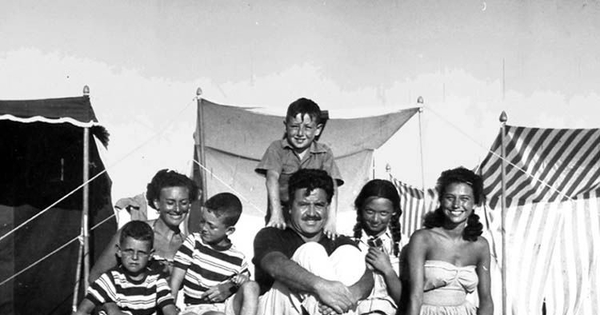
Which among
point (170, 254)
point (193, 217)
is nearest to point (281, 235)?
point (170, 254)

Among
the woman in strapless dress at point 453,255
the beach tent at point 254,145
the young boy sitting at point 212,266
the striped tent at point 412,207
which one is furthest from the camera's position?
the striped tent at point 412,207

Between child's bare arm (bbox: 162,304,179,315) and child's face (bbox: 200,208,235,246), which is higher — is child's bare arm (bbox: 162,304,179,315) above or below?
below

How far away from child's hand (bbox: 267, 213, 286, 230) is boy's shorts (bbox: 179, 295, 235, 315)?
0.43 m

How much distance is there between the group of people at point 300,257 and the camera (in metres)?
3.30

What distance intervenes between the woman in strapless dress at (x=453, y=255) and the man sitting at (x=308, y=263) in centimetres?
54

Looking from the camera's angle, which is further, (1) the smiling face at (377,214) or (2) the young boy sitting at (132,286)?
(1) the smiling face at (377,214)

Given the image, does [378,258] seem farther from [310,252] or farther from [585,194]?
[585,194]

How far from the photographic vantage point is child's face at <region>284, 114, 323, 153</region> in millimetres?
4246

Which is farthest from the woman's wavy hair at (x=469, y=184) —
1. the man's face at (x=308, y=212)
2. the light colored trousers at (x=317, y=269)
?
the light colored trousers at (x=317, y=269)

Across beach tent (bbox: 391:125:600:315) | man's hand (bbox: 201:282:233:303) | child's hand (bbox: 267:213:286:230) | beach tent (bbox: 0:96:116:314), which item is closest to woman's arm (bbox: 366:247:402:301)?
child's hand (bbox: 267:213:286:230)

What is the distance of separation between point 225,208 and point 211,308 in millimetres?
541

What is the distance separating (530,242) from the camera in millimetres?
6656

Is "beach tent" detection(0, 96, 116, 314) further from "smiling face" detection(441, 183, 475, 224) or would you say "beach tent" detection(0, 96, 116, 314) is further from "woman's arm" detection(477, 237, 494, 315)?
"woman's arm" detection(477, 237, 494, 315)

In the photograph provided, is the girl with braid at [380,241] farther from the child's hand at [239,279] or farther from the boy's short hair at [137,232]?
the boy's short hair at [137,232]
